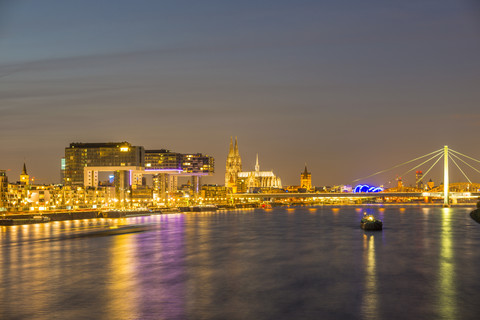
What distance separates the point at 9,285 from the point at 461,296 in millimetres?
30187

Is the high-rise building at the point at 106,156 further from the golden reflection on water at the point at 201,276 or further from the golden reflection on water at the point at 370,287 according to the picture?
the golden reflection on water at the point at 370,287

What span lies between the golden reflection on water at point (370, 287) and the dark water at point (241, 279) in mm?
71

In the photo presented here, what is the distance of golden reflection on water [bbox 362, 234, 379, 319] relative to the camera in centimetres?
2866

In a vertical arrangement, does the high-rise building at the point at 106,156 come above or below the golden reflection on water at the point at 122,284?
above

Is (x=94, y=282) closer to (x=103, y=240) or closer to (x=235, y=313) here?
(x=235, y=313)

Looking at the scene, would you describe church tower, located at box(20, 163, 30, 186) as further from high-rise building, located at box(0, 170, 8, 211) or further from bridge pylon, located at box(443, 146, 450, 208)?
bridge pylon, located at box(443, 146, 450, 208)

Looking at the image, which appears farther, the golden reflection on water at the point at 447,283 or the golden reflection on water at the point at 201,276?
the golden reflection on water at the point at 201,276

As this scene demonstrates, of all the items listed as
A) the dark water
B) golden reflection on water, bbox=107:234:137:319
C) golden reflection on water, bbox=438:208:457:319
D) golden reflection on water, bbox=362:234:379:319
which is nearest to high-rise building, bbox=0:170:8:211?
the dark water

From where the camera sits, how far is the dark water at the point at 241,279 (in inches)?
1153

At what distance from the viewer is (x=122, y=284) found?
1473 inches

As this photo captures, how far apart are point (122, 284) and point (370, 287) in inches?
674

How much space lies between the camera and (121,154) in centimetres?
16100

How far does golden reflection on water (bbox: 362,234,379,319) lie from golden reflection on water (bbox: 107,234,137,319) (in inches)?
496

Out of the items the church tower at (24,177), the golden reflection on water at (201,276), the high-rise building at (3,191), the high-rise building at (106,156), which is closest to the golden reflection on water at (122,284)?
the golden reflection on water at (201,276)
